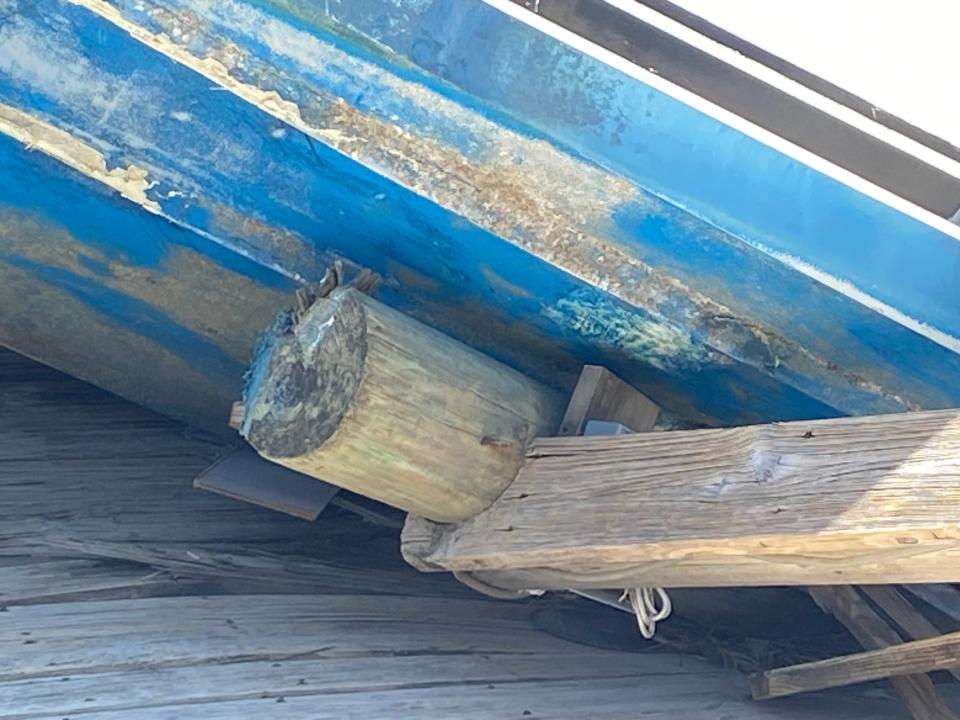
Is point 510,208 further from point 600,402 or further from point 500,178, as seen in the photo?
point 600,402

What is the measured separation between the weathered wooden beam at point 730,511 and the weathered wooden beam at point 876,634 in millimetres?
542

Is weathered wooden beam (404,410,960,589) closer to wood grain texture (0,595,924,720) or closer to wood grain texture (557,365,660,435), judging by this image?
wood grain texture (557,365,660,435)

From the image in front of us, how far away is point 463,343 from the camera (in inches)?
86.1

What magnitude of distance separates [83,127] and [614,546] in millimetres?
1087

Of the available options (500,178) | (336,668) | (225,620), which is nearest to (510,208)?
(500,178)

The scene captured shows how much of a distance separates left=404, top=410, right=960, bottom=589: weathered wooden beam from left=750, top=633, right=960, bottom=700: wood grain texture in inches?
20.9

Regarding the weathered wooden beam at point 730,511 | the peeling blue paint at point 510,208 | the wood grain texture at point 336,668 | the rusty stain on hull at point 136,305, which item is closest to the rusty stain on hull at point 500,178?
the peeling blue paint at point 510,208

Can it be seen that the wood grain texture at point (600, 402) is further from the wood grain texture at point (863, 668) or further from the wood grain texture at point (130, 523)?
the wood grain texture at point (130, 523)

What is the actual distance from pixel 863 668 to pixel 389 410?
106cm

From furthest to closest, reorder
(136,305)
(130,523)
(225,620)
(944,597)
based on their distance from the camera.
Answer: (130,523) < (136,305) < (225,620) < (944,597)

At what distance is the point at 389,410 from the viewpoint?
1.89 m

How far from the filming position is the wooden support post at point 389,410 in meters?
1.84

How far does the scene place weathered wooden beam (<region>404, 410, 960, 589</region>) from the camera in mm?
1461

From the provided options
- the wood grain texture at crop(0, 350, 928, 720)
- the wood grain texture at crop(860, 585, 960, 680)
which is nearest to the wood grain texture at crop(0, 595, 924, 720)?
the wood grain texture at crop(0, 350, 928, 720)
